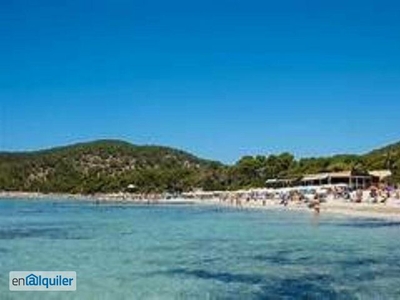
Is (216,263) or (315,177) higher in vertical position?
(315,177)

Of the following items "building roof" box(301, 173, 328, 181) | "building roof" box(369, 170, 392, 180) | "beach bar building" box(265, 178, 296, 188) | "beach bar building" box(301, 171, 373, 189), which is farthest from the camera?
"beach bar building" box(265, 178, 296, 188)

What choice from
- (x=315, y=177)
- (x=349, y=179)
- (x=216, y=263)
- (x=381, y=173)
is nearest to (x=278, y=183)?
(x=315, y=177)

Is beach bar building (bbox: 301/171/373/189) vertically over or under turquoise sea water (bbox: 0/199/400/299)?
over

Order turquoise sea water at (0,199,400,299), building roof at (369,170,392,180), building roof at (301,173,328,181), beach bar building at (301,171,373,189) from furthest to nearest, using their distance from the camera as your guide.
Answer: building roof at (301,173,328,181)
building roof at (369,170,392,180)
beach bar building at (301,171,373,189)
turquoise sea water at (0,199,400,299)

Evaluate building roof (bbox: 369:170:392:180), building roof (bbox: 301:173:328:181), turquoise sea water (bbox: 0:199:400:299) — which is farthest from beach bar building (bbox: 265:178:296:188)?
turquoise sea water (bbox: 0:199:400:299)

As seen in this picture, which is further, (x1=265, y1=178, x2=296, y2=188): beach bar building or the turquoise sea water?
(x1=265, y1=178, x2=296, y2=188): beach bar building

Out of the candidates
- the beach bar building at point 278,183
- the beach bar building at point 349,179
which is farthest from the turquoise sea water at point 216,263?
the beach bar building at point 278,183

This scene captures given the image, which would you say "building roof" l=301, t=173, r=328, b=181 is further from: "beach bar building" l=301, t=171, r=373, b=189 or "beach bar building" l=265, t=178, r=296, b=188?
"beach bar building" l=265, t=178, r=296, b=188

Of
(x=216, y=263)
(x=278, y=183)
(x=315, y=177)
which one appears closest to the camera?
(x=216, y=263)

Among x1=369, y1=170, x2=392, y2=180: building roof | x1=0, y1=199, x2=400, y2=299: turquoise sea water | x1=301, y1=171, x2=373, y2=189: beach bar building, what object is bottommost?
x1=0, y1=199, x2=400, y2=299: turquoise sea water

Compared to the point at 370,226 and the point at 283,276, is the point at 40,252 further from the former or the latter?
the point at 370,226

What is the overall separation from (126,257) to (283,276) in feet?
24.5

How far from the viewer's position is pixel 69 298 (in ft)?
57.5

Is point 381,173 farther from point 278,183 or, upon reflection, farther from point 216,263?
point 216,263
